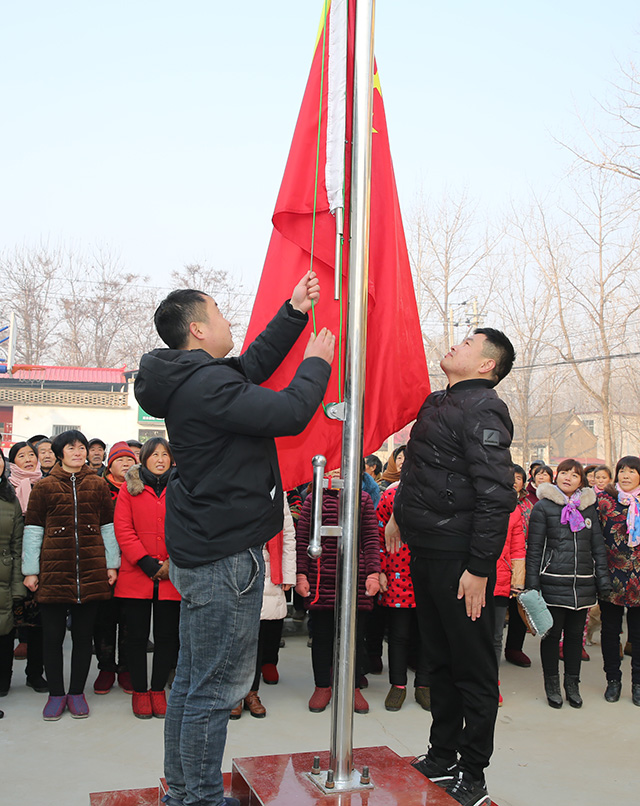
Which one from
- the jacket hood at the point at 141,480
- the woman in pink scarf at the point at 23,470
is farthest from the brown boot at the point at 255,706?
the woman in pink scarf at the point at 23,470

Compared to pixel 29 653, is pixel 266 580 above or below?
above

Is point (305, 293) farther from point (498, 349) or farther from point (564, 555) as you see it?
point (564, 555)

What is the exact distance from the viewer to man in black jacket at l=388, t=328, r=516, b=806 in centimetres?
279

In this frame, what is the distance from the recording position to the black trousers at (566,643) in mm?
5031

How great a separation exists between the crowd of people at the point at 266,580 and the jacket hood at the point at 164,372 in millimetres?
2135

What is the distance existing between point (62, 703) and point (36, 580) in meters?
0.79

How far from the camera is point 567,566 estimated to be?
16.6 feet

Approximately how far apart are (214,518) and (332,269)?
1.14 metres

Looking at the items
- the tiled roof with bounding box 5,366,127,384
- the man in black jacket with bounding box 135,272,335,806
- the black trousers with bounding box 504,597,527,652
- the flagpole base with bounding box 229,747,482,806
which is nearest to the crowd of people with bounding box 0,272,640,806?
the man in black jacket with bounding box 135,272,335,806

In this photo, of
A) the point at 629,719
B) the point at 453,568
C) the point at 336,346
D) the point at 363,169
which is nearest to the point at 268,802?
the point at 453,568

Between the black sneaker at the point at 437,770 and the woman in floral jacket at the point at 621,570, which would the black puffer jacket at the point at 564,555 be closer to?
the woman in floral jacket at the point at 621,570

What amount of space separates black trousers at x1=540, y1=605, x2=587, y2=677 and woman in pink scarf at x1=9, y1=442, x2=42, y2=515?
4.31 metres

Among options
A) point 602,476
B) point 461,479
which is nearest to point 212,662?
point 461,479

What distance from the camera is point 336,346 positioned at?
282cm
